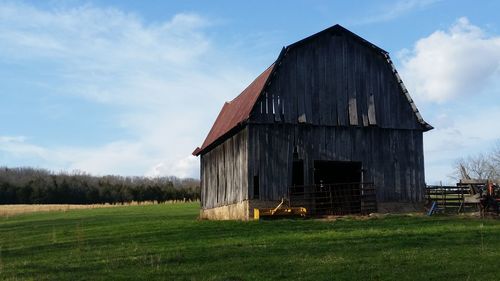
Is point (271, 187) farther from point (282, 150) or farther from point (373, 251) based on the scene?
point (373, 251)

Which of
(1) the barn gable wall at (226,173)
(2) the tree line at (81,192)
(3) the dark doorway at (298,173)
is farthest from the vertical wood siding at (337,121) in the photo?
(2) the tree line at (81,192)

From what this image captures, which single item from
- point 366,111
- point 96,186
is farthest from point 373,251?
point 96,186

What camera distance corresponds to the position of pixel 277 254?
14.5 m

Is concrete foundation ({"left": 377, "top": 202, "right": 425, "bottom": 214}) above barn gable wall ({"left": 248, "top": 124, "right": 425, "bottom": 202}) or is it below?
below

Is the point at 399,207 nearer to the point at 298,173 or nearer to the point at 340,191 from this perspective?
the point at 340,191

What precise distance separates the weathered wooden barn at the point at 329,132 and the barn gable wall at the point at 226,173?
0.10 metres

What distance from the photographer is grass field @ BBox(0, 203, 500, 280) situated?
1196cm

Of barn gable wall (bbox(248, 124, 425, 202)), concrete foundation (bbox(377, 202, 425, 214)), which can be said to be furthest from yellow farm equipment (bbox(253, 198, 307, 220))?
concrete foundation (bbox(377, 202, 425, 214))

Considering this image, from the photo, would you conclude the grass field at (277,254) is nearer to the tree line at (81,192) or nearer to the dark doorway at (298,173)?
the dark doorway at (298,173)

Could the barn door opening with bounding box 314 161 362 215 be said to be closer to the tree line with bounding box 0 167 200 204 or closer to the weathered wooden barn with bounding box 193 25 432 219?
the weathered wooden barn with bounding box 193 25 432 219

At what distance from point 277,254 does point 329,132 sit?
15021 millimetres

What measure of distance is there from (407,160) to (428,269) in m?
18.4

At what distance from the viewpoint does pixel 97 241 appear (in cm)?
2067

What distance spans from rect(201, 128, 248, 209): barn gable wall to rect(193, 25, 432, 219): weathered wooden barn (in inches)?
4.0
